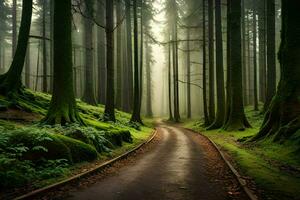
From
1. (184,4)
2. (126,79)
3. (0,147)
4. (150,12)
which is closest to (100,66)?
(126,79)

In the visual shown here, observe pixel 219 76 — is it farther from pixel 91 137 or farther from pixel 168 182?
pixel 168 182

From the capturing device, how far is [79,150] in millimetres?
11586

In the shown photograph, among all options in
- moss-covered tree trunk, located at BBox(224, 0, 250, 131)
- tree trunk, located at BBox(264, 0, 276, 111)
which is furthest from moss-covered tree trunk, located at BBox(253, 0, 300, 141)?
tree trunk, located at BBox(264, 0, 276, 111)

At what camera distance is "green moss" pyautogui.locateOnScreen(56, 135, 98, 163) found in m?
11.2

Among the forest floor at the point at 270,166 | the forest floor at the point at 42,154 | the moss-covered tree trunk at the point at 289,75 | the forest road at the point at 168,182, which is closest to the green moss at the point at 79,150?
the forest floor at the point at 42,154

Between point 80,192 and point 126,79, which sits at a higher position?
point 126,79

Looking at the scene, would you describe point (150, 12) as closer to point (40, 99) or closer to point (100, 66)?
point (100, 66)

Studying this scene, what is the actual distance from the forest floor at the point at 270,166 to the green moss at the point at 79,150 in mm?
4766

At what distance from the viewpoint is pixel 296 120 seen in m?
13.5

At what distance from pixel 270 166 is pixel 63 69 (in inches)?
364

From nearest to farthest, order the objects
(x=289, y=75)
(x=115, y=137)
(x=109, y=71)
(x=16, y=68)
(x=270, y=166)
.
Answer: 1. (x=270, y=166)
2. (x=289, y=75)
3. (x=115, y=137)
4. (x=16, y=68)
5. (x=109, y=71)

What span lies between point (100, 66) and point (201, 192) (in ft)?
106

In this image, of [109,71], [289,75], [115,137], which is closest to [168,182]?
[115,137]

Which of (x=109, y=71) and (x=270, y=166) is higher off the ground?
(x=109, y=71)
